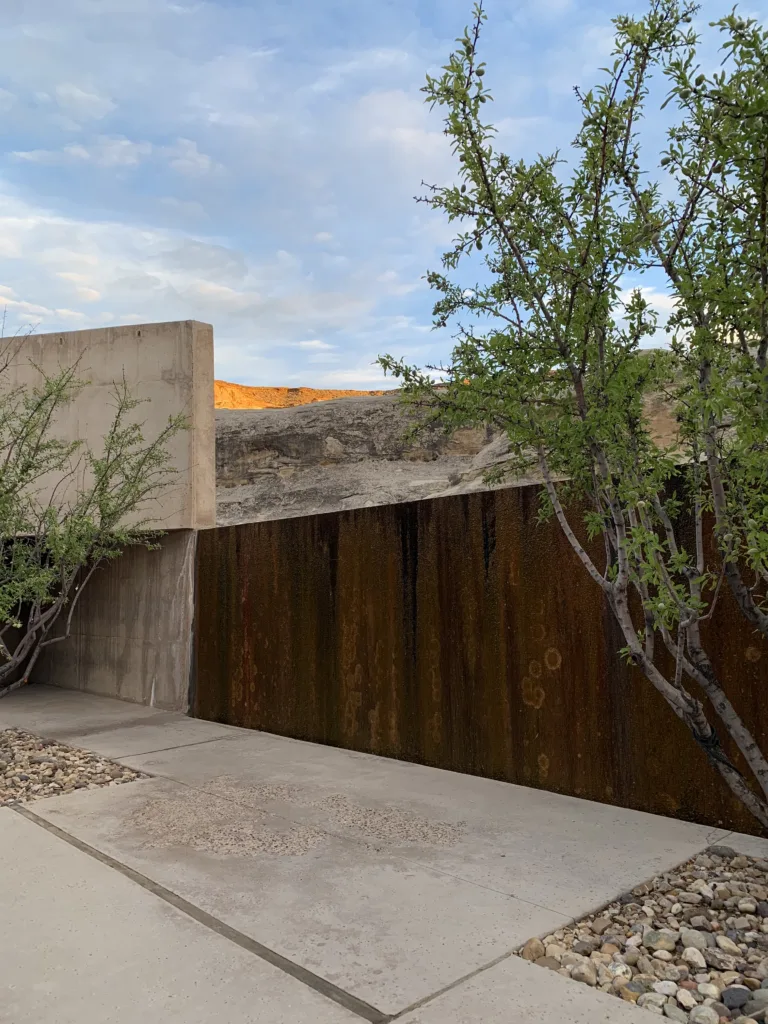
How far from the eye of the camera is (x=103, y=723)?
7344mm

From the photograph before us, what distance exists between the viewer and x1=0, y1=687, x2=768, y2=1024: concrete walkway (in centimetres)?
231

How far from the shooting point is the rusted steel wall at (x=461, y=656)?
13.4 feet

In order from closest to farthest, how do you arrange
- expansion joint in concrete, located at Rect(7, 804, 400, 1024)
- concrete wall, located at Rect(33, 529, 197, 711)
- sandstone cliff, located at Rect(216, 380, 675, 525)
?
1. expansion joint in concrete, located at Rect(7, 804, 400, 1024)
2. concrete wall, located at Rect(33, 529, 197, 711)
3. sandstone cliff, located at Rect(216, 380, 675, 525)

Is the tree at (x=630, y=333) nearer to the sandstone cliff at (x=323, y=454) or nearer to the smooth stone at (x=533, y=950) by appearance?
the smooth stone at (x=533, y=950)

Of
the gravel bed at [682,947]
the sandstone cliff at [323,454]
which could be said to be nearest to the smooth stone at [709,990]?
the gravel bed at [682,947]

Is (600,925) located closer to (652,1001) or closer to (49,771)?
(652,1001)

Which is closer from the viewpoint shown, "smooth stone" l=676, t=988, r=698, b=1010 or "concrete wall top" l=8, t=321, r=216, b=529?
"smooth stone" l=676, t=988, r=698, b=1010

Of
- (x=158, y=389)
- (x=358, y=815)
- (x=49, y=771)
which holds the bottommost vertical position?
(x=49, y=771)

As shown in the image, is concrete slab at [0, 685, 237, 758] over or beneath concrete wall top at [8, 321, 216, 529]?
beneath

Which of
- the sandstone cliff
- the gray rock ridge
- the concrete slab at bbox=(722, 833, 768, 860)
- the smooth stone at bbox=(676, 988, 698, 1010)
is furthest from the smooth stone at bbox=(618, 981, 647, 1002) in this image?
the gray rock ridge

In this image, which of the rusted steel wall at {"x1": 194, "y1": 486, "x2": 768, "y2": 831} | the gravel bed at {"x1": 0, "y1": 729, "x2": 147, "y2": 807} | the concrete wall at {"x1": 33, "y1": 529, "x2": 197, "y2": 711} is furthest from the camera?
the concrete wall at {"x1": 33, "y1": 529, "x2": 197, "y2": 711}

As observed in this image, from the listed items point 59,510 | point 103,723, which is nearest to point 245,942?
point 59,510

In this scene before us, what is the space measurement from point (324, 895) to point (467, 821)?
121 cm

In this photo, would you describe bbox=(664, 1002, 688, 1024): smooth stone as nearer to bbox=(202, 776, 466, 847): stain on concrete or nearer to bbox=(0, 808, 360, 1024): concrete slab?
bbox=(0, 808, 360, 1024): concrete slab
